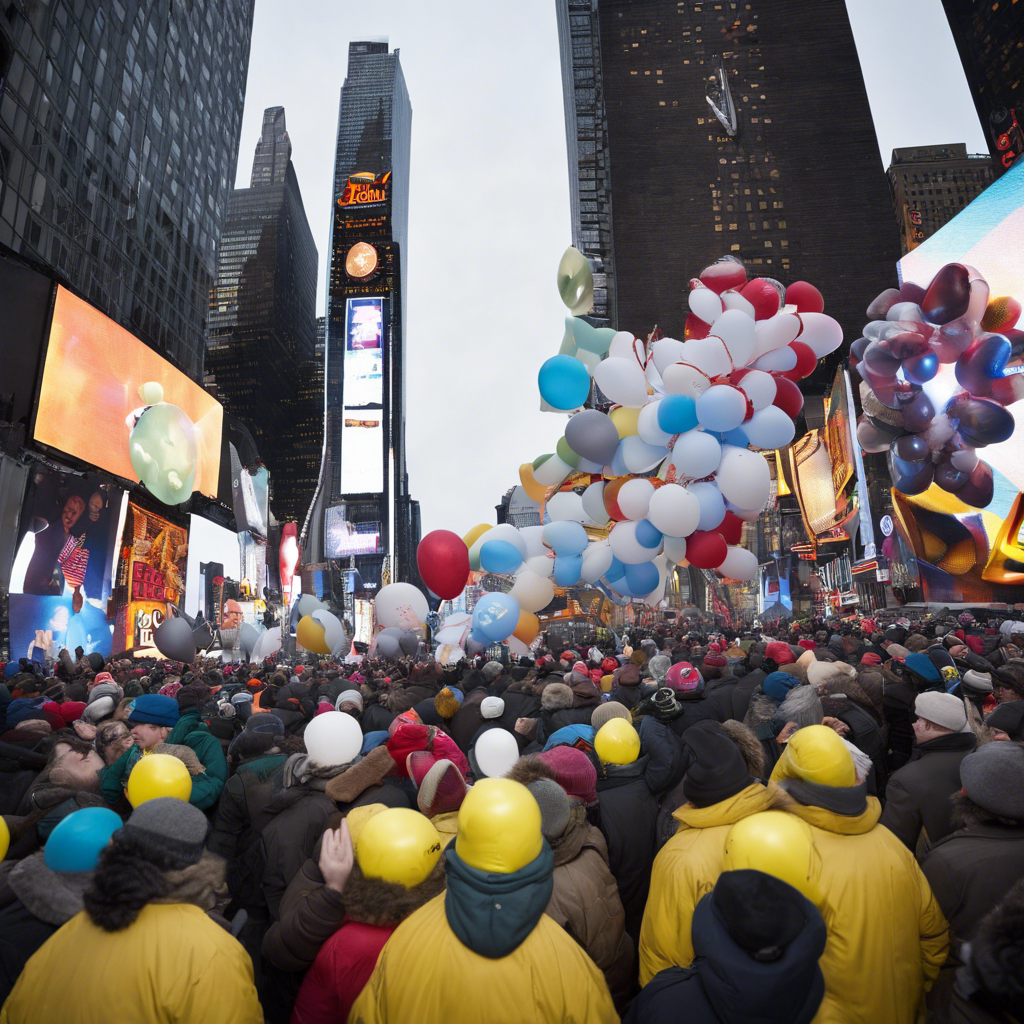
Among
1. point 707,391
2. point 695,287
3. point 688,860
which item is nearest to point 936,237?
point 695,287

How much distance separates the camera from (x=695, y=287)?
24.5ft

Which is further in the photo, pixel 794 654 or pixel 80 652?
pixel 80 652

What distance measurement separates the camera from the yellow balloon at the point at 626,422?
7090mm

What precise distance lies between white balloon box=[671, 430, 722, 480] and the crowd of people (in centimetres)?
299

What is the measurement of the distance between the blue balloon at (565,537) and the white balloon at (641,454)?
108cm

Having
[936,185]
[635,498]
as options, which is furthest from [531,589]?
[936,185]

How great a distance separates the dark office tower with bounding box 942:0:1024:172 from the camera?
82.0 metres

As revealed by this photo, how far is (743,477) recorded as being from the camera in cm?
625

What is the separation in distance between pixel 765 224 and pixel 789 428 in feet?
271

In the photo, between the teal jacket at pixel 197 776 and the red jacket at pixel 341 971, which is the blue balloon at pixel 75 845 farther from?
the teal jacket at pixel 197 776

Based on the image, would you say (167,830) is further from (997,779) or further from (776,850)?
(997,779)

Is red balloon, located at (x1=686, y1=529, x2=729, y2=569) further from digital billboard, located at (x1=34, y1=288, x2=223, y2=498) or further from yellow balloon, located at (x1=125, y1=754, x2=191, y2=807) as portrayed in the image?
digital billboard, located at (x1=34, y1=288, x2=223, y2=498)

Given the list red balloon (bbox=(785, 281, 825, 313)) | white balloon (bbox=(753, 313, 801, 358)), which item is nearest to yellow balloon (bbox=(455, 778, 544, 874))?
white balloon (bbox=(753, 313, 801, 358))

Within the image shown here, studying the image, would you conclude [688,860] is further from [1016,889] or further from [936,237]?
[936,237]
